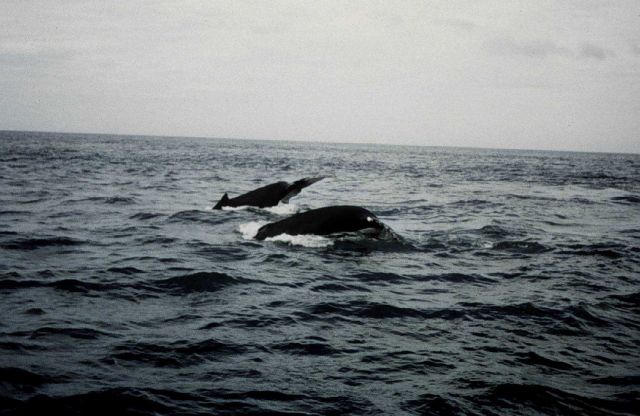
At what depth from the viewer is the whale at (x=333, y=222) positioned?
36.8 ft

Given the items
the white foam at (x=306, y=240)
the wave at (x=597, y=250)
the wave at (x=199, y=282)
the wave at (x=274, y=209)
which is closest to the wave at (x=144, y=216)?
the wave at (x=274, y=209)

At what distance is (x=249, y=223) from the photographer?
46.7 feet

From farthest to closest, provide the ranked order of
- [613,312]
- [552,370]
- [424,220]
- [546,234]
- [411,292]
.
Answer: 1. [424,220]
2. [546,234]
3. [411,292]
4. [613,312]
5. [552,370]

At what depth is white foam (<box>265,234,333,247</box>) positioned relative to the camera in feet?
37.0

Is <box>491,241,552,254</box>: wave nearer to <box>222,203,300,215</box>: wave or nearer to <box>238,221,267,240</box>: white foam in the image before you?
<box>238,221,267,240</box>: white foam

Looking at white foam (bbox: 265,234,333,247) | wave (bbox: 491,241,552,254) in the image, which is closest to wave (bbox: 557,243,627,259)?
wave (bbox: 491,241,552,254)

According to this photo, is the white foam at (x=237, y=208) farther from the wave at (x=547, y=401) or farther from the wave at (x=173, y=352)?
the wave at (x=547, y=401)

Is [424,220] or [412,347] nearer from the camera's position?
[412,347]

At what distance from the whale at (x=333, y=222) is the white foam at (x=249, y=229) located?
561 mm

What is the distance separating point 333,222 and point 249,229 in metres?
3.02

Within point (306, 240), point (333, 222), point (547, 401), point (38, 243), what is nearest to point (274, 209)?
point (306, 240)

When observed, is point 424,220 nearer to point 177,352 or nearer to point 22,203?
point 177,352

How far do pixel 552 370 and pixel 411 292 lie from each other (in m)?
3.04

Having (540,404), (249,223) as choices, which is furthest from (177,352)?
(249,223)
